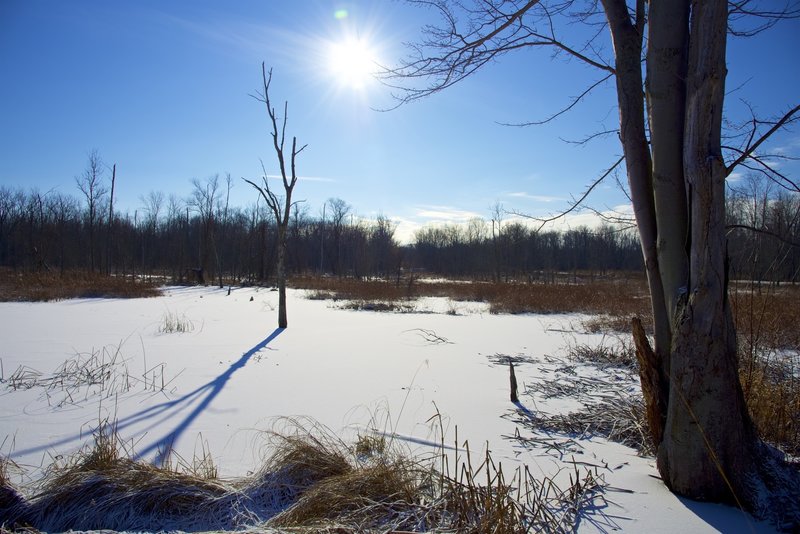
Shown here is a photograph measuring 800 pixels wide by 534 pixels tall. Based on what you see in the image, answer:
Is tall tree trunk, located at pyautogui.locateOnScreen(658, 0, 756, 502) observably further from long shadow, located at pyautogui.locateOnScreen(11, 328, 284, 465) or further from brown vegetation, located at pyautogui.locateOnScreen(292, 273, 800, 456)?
long shadow, located at pyautogui.locateOnScreen(11, 328, 284, 465)

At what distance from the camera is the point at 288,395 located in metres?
4.61

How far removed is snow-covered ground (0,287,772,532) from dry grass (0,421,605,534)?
0.88ft

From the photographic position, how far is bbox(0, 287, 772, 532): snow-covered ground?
278 cm

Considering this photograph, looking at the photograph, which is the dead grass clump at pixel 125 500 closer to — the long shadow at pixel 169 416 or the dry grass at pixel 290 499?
the dry grass at pixel 290 499

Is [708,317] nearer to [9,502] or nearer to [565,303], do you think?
[9,502]

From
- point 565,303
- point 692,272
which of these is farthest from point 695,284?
point 565,303

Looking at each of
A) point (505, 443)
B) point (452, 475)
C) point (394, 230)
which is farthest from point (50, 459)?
point (394, 230)

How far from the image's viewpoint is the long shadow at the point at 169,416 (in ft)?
10.0

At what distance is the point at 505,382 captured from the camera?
5355mm

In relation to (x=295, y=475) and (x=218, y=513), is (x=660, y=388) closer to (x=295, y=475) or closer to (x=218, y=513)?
(x=295, y=475)

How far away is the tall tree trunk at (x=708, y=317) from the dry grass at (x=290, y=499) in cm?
65

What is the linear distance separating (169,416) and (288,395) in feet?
3.98

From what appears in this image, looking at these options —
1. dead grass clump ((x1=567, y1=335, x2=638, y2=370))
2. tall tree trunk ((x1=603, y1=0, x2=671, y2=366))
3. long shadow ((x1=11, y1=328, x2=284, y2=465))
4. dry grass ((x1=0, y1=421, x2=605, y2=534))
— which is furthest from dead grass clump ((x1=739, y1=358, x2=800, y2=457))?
long shadow ((x1=11, y1=328, x2=284, y2=465))

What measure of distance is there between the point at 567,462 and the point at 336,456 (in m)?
1.66
